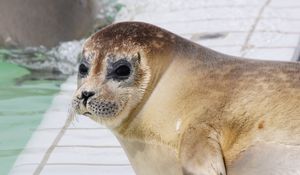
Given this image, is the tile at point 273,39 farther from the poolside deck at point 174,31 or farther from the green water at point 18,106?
the green water at point 18,106

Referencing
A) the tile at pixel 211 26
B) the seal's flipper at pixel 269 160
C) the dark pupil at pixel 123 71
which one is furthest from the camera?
the tile at pixel 211 26

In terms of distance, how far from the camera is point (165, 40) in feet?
10.8

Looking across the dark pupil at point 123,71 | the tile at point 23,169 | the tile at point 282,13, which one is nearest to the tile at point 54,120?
the tile at point 23,169

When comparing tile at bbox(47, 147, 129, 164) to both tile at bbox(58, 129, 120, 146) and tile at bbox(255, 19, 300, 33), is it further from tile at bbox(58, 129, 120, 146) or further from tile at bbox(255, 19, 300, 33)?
tile at bbox(255, 19, 300, 33)

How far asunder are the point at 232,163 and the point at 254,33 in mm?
3564

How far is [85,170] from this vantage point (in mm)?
4367

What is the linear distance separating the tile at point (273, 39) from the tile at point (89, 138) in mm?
1739

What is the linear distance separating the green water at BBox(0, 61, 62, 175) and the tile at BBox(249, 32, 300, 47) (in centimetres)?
133

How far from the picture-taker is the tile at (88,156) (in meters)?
4.48

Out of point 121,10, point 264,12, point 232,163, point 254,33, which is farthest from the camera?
point 121,10

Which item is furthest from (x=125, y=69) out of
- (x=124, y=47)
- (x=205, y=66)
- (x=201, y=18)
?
(x=201, y=18)

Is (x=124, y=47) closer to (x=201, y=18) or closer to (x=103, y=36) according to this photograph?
(x=103, y=36)

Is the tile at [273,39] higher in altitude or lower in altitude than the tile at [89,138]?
lower

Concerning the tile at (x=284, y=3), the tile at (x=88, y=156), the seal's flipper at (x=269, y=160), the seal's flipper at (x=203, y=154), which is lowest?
the tile at (x=284, y=3)
